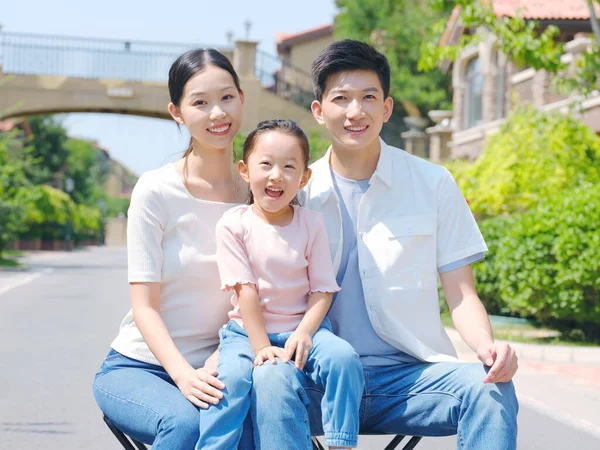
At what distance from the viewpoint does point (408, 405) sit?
312cm

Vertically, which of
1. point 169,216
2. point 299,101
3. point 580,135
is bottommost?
point 169,216

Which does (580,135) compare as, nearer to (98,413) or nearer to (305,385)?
(98,413)

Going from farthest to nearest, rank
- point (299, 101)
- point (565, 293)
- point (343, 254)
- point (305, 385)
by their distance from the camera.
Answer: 1. point (299, 101)
2. point (565, 293)
3. point (343, 254)
4. point (305, 385)

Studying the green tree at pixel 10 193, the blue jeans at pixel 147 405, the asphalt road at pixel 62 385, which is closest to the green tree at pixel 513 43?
the asphalt road at pixel 62 385

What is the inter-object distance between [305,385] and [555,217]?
8818mm

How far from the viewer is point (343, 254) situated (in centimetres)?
340

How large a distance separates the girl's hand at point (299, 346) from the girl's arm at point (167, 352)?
0.78 feet

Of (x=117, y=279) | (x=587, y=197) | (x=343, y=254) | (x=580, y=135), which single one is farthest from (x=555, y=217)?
(x=117, y=279)

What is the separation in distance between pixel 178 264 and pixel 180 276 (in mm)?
41

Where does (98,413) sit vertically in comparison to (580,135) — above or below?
below

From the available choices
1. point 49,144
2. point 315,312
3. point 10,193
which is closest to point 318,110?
point 315,312

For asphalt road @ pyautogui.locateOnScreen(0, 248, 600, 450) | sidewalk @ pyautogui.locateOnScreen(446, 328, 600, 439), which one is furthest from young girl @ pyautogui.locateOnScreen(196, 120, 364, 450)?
sidewalk @ pyautogui.locateOnScreen(446, 328, 600, 439)

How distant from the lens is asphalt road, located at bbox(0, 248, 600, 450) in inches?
248

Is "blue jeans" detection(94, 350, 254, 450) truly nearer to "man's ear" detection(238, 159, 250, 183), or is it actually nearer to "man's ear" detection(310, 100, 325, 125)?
"man's ear" detection(238, 159, 250, 183)
